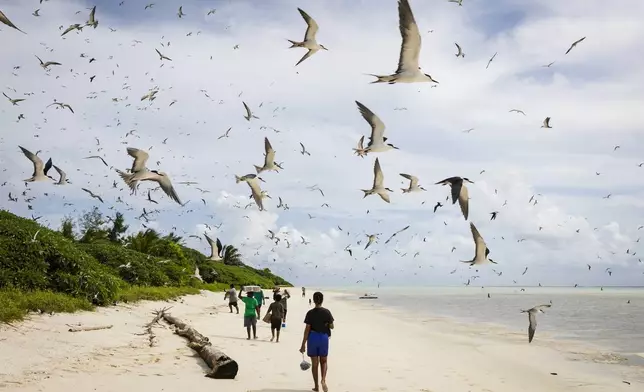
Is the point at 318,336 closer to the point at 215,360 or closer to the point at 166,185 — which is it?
the point at 215,360

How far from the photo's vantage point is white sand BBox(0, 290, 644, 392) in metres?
10.4

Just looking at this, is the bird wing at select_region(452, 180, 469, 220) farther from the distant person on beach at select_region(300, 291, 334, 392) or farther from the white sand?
the distant person on beach at select_region(300, 291, 334, 392)

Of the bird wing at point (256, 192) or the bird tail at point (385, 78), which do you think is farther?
the bird wing at point (256, 192)

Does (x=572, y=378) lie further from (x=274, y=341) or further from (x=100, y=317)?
(x=100, y=317)

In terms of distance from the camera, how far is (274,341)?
18.2 meters

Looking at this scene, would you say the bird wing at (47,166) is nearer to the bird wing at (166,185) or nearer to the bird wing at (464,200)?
the bird wing at (166,185)

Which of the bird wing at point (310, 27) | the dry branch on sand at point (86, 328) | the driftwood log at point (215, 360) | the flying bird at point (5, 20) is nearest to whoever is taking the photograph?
the flying bird at point (5, 20)

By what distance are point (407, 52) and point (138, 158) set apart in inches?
244

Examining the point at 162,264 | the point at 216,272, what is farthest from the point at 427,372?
the point at 216,272

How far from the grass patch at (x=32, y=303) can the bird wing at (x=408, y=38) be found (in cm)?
1103

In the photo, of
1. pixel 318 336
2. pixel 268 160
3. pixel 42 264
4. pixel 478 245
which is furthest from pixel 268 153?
pixel 42 264

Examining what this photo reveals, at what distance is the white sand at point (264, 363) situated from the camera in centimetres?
1043

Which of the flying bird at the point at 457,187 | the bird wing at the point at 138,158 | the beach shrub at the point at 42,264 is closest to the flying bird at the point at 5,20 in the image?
the bird wing at the point at 138,158

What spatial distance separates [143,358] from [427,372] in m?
7.13
